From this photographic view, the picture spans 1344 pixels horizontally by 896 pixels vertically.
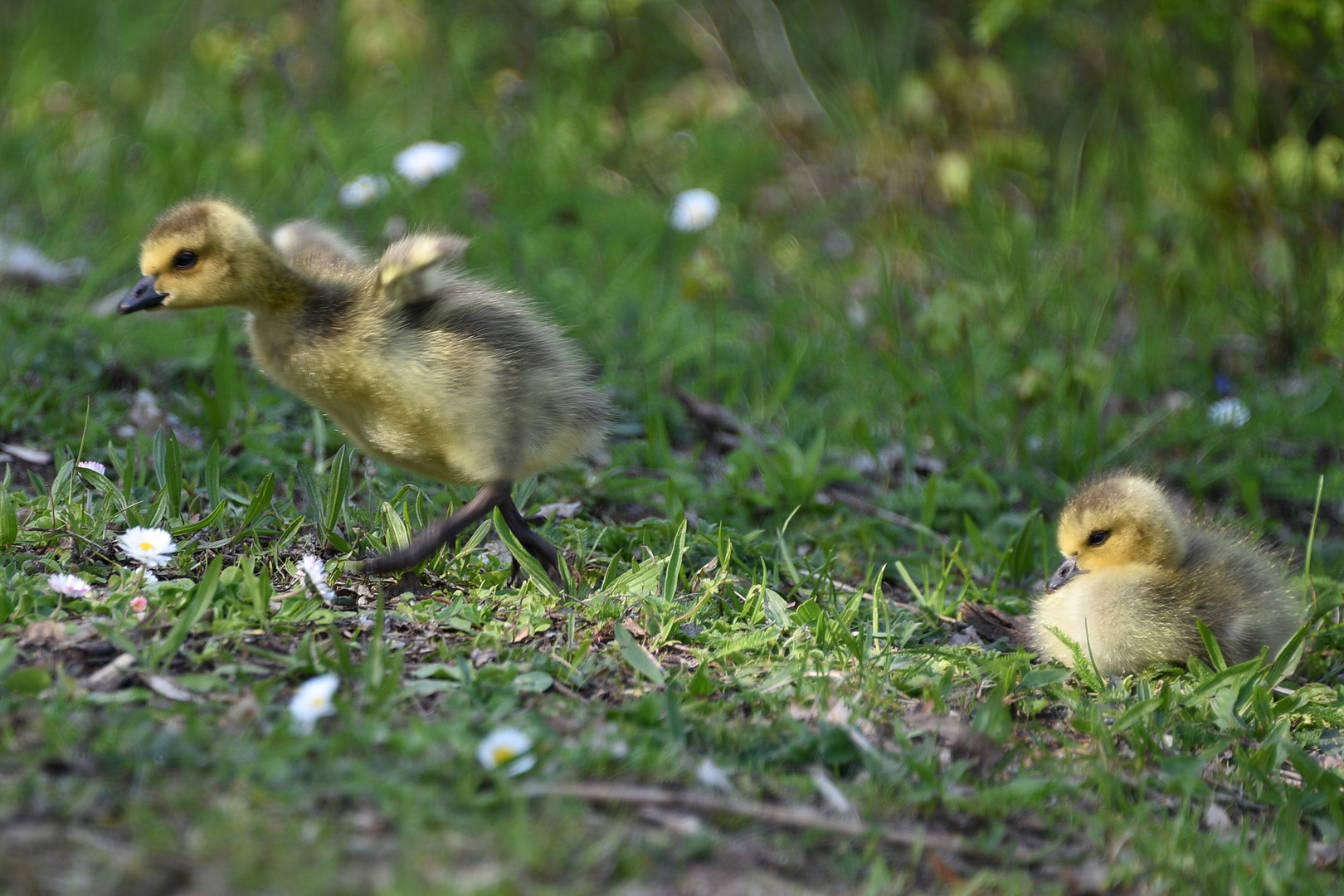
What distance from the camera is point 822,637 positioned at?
145 inches

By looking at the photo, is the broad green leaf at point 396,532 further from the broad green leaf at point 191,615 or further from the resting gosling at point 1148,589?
the resting gosling at point 1148,589

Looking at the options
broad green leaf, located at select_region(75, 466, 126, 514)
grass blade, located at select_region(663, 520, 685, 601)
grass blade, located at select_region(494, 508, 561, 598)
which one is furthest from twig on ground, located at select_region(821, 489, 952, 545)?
broad green leaf, located at select_region(75, 466, 126, 514)

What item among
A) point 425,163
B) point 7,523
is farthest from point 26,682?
point 425,163

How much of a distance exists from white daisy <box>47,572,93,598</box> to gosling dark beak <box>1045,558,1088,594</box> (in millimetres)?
3055

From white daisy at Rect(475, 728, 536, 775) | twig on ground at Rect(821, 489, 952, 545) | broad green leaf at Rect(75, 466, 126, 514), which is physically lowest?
twig on ground at Rect(821, 489, 952, 545)

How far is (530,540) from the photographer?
3.99 meters

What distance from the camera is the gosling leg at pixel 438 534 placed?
361cm

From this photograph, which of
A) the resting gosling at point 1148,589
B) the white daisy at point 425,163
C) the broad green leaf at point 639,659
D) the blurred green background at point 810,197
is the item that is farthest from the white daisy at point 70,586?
the white daisy at point 425,163

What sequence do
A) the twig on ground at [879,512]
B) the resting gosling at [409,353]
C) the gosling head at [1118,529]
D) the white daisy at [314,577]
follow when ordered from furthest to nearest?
the twig on ground at [879,512] < the gosling head at [1118,529] < the resting gosling at [409,353] < the white daisy at [314,577]

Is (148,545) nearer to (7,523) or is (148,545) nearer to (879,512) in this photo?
(7,523)

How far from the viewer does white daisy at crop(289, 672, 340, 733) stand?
2.74 meters

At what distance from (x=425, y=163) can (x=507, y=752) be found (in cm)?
Result: 552

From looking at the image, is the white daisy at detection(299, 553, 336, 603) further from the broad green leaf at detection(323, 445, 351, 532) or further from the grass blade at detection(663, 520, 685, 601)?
the grass blade at detection(663, 520, 685, 601)

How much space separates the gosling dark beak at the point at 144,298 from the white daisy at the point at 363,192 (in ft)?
10.7
